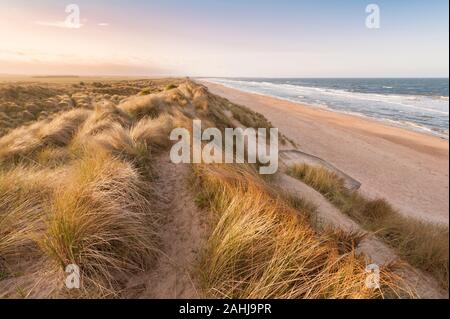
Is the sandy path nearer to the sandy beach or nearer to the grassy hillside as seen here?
the grassy hillside

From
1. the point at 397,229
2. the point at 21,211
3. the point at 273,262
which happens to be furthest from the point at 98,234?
the point at 397,229

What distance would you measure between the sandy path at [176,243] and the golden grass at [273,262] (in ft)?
0.60

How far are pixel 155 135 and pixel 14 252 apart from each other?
408 centimetres

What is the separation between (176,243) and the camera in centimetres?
275

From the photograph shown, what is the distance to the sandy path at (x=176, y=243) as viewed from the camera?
219 centimetres

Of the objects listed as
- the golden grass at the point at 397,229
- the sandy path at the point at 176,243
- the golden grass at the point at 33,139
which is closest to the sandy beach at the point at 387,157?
the golden grass at the point at 397,229

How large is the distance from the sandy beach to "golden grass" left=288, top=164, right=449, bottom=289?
2.54 meters

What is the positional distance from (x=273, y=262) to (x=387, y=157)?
14743mm

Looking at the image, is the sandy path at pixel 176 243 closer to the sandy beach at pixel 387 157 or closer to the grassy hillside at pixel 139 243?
the grassy hillside at pixel 139 243

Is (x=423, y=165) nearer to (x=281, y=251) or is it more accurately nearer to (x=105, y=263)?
(x=281, y=251)

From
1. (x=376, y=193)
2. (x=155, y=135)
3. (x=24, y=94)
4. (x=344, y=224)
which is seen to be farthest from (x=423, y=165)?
(x=24, y=94)

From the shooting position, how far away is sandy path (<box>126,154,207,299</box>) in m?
2.19

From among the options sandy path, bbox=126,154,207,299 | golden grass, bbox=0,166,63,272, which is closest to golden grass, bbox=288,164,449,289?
sandy path, bbox=126,154,207,299

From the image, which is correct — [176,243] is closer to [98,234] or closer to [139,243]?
[139,243]
